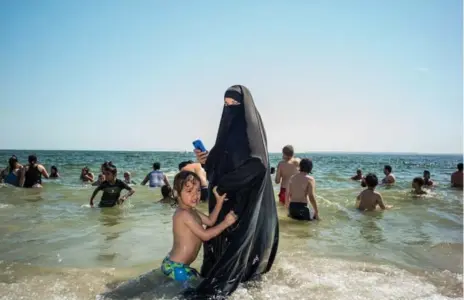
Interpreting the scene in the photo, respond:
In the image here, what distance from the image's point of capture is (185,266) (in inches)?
146

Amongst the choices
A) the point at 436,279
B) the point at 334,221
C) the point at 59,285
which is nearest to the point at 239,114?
the point at 59,285

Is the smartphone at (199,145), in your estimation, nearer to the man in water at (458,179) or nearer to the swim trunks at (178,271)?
the swim trunks at (178,271)

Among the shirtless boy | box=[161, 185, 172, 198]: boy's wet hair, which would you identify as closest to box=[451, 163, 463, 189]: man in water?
the shirtless boy

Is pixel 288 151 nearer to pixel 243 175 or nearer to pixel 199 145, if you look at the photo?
pixel 199 145

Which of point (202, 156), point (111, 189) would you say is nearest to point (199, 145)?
point (202, 156)

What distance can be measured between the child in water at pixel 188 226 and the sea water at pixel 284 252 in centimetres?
35

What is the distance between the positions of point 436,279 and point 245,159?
2973mm

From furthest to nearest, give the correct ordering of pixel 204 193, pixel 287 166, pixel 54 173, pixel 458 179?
1. pixel 54 173
2. pixel 458 179
3. pixel 204 193
4. pixel 287 166

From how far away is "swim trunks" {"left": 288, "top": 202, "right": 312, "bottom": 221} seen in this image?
8273mm

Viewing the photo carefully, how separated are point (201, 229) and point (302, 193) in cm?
506

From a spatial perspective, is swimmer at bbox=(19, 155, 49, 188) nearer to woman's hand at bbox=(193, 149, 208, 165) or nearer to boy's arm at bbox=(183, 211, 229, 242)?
woman's hand at bbox=(193, 149, 208, 165)

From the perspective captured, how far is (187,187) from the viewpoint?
3609mm

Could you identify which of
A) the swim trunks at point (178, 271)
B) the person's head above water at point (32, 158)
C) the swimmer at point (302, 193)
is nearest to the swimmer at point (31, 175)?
the person's head above water at point (32, 158)

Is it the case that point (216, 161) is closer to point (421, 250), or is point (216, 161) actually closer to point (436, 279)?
point (436, 279)
